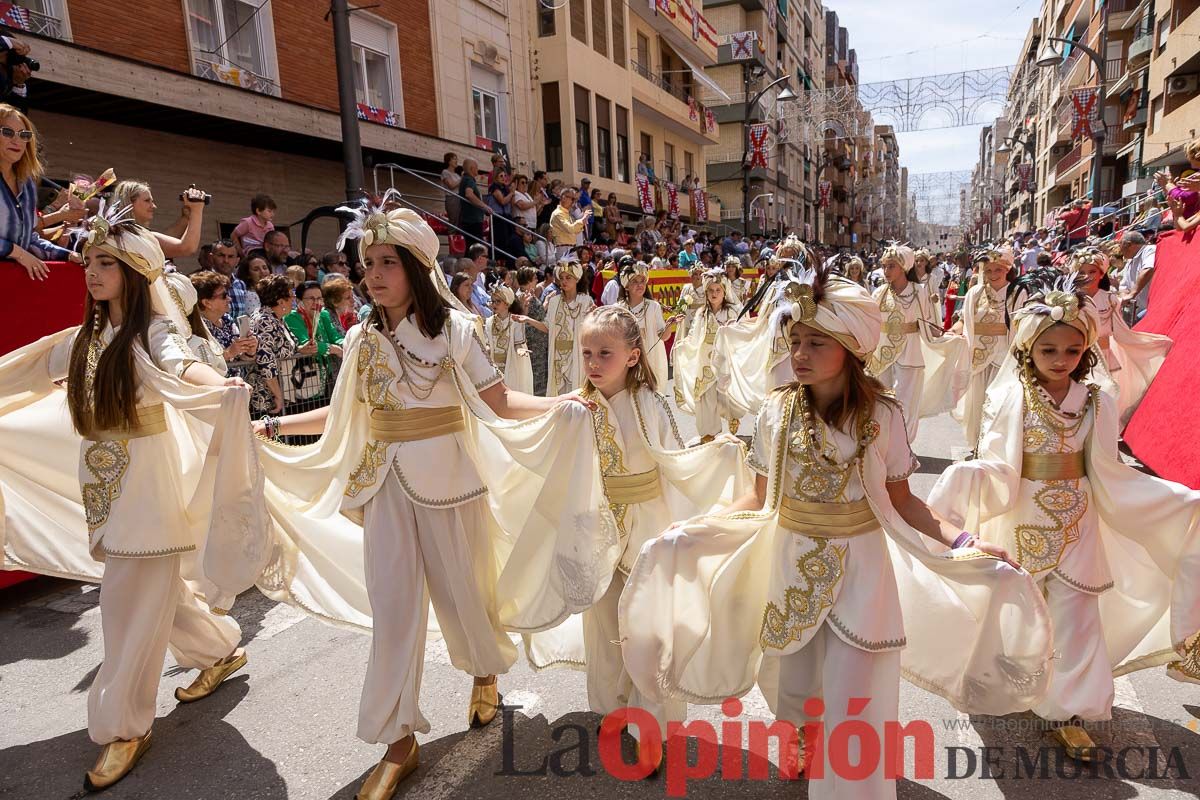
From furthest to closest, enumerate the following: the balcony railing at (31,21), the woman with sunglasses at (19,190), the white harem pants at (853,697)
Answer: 1. the balcony railing at (31,21)
2. the woman with sunglasses at (19,190)
3. the white harem pants at (853,697)

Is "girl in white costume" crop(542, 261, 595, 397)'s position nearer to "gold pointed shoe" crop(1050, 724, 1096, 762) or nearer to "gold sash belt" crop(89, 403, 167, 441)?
"gold sash belt" crop(89, 403, 167, 441)

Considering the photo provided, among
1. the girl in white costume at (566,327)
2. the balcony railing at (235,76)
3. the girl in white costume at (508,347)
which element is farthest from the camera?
the balcony railing at (235,76)

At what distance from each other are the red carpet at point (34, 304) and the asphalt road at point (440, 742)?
1.97 metres

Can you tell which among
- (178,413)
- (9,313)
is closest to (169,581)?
(178,413)

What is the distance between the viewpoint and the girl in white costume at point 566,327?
932 centimetres

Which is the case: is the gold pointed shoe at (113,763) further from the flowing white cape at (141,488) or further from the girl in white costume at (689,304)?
the girl in white costume at (689,304)

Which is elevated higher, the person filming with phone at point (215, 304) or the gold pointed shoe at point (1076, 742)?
the person filming with phone at point (215, 304)

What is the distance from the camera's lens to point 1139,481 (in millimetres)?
3002

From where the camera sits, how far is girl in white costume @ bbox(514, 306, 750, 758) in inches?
124

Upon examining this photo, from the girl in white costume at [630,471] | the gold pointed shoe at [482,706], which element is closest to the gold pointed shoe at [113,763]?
the gold pointed shoe at [482,706]

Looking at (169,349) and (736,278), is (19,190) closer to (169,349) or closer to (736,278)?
(169,349)

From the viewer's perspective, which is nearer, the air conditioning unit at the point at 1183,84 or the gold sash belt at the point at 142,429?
the gold sash belt at the point at 142,429

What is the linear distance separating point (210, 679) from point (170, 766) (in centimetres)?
60

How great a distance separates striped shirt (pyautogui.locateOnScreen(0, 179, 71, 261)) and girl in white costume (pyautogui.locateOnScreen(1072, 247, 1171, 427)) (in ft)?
24.5
